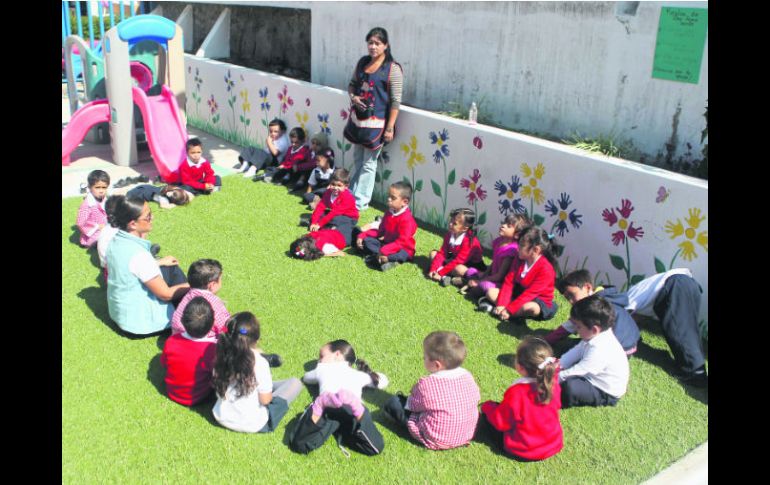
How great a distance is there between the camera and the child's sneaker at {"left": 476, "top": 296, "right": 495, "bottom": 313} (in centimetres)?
589

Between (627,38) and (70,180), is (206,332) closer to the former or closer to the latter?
(627,38)

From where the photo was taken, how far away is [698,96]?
6.29 meters

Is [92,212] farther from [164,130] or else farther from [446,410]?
[446,410]

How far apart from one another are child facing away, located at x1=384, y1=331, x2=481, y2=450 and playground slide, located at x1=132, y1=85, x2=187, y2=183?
19.9ft

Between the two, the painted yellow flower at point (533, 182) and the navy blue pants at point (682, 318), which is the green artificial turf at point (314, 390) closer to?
the navy blue pants at point (682, 318)

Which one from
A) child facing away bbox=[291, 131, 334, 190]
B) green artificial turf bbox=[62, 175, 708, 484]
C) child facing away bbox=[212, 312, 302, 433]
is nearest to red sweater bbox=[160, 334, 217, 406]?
green artificial turf bbox=[62, 175, 708, 484]

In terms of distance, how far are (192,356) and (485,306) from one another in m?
2.64

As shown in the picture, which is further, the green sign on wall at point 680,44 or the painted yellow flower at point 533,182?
the painted yellow flower at point 533,182

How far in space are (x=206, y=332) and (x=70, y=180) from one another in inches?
238

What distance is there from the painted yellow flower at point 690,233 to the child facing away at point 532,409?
2.13m

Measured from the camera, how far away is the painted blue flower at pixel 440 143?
7562 millimetres

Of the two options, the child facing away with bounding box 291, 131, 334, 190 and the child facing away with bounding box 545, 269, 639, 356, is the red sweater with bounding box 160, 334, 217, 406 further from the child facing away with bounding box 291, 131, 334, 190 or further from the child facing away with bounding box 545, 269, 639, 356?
the child facing away with bounding box 291, 131, 334, 190

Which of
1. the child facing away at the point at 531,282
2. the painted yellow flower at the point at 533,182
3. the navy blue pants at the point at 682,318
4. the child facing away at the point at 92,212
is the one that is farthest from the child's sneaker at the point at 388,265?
the child facing away at the point at 92,212

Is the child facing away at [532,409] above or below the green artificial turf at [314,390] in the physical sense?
above
